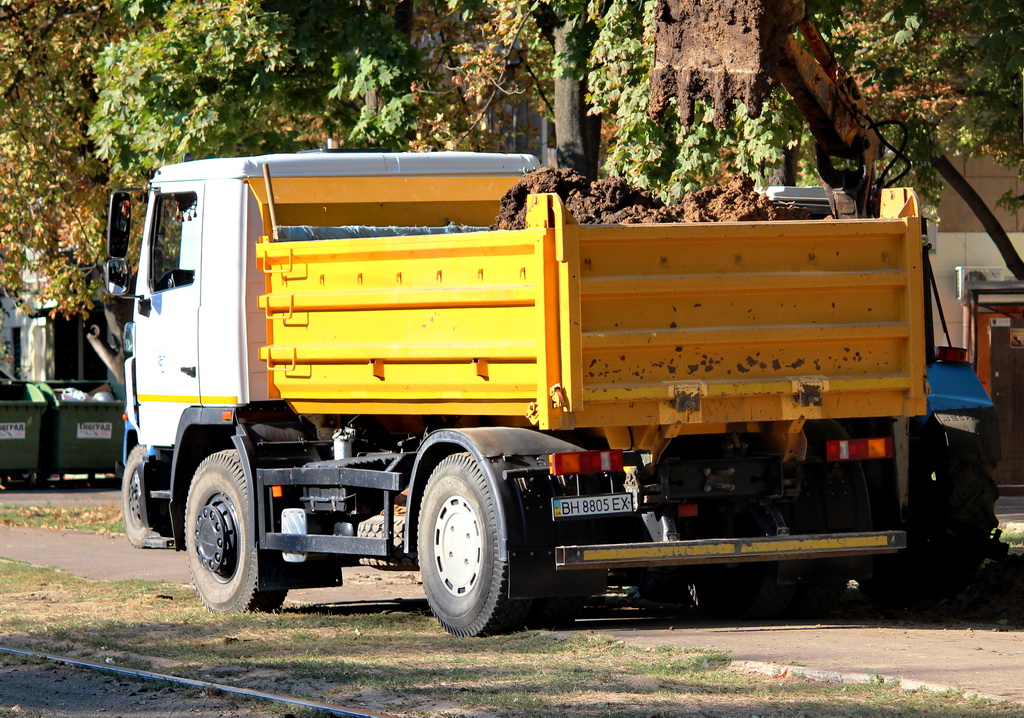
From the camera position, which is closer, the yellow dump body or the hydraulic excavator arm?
the yellow dump body

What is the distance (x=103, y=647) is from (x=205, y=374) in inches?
Answer: 96.1

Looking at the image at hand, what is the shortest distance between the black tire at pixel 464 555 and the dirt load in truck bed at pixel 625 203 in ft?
4.94

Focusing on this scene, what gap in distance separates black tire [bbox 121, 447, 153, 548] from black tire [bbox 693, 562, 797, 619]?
13.9ft

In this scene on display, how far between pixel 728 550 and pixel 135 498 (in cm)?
548

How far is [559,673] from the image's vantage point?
7625 millimetres

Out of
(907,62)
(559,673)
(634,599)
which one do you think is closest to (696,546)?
(559,673)

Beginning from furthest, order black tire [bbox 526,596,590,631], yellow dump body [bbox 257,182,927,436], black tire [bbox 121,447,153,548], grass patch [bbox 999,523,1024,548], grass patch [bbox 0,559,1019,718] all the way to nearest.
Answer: grass patch [bbox 999,523,1024,548] < black tire [bbox 121,447,153,548] < black tire [bbox 526,596,590,631] < yellow dump body [bbox 257,182,927,436] < grass patch [bbox 0,559,1019,718]

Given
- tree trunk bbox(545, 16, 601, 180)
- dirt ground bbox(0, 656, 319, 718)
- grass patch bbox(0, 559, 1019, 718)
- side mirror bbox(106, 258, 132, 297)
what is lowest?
dirt ground bbox(0, 656, 319, 718)

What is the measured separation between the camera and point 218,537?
10656mm

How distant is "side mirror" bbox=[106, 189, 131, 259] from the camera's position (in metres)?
11.6

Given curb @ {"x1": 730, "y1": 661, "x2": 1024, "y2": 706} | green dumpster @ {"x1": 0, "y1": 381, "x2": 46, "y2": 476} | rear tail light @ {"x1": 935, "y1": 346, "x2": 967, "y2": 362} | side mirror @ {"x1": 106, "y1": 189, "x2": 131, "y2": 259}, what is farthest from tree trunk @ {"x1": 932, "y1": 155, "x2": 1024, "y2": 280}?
curb @ {"x1": 730, "y1": 661, "x2": 1024, "y2": 706}

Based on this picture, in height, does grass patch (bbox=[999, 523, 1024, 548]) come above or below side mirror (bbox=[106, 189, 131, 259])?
below

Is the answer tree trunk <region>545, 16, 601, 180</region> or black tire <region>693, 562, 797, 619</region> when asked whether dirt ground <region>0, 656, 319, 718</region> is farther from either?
tree trunk <region>545, 16, 601, 180</region>

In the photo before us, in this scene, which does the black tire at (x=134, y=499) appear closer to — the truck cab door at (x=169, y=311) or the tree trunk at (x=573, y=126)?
the truck cab door at (x=169, y=311)
